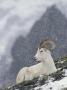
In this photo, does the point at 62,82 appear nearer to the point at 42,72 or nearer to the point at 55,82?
the point at 55,82

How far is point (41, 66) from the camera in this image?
15.8 metres

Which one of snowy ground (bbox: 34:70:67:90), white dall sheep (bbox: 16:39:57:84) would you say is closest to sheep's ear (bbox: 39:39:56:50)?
white dall sheep (bbox: 16:39:57:84)

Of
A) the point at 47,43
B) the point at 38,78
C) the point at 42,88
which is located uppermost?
the point at 47,43

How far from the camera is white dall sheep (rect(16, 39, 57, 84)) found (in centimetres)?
1530

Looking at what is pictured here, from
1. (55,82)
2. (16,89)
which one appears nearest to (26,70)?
(16,89)

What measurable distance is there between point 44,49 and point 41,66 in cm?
57

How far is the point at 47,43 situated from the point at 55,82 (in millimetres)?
2266

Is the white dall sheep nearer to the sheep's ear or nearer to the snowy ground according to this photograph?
the sheep's ear

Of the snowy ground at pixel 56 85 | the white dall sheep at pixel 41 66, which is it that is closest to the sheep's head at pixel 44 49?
the white dall sheep at pixel 41 66

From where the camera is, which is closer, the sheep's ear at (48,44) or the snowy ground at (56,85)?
the snowy ground at (56,85)

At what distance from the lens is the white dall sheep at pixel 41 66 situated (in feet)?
50.2

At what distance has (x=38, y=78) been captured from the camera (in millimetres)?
14797

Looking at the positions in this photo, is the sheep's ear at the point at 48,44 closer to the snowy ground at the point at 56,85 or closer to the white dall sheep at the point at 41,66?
the white dall sheep at the point at 41,66

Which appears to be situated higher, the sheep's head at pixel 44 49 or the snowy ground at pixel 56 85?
the sheep's head at pixel 44 49
